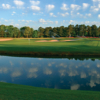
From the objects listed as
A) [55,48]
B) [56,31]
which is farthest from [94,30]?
[55,48]

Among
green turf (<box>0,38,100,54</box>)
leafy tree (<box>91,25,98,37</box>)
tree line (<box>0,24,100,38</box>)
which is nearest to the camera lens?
green turf (<box>0,38,100,54</box>)

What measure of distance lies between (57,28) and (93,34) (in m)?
48.4

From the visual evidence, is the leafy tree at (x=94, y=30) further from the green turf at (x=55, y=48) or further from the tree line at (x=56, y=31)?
the green turf at (x=55, y=48)

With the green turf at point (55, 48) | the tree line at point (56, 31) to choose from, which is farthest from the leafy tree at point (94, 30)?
the green turf at point (55, 48)

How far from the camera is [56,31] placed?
158375mm

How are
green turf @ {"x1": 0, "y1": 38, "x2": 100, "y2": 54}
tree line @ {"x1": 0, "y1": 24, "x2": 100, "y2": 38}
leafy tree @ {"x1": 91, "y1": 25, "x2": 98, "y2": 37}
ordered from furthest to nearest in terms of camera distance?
1. leafy tree @ {"x1": 91, "y1": 25, "x2": 98, "y2": 37}
2. tree line @ {"x1": 0, "y1": 24, "x2": 100, "y2": 38}
3. green turf @ {"x1": 0, "y1": 38, "x2": 100, "y2": 54}

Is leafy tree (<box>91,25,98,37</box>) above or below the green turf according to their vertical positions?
above

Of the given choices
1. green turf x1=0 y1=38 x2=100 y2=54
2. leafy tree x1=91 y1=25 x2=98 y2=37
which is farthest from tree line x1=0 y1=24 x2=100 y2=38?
green turf x1=0 y1=38 x2=100 y2=54

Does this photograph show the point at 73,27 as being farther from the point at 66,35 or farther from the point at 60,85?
the point at 60,85

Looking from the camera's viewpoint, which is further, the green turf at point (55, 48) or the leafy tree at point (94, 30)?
the leafy tree at point (94, 30)

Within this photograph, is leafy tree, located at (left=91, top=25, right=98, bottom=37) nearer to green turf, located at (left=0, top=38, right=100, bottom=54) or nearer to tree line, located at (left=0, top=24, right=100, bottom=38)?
tree line, located at (left=0, top=24, right=100, bottom=38)

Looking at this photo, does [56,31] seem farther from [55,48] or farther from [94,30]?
[55,48]

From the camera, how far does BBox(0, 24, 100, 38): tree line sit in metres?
145

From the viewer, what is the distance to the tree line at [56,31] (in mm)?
144625
